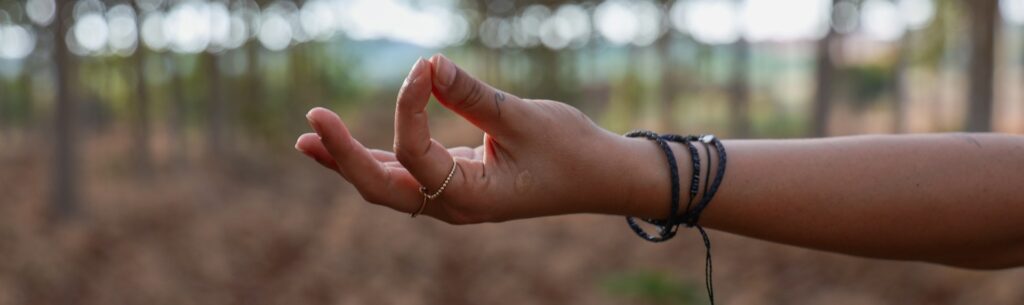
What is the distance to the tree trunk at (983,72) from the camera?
19.4 feet

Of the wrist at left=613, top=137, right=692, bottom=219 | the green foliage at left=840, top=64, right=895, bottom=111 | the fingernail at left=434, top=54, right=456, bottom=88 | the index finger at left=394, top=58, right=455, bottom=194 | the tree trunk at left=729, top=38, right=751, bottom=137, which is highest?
the fingernail at left=434, top=54, right=456, bottom=88

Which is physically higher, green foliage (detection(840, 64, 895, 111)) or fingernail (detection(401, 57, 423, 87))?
fingernail (detection(401, 57, 423, 87))

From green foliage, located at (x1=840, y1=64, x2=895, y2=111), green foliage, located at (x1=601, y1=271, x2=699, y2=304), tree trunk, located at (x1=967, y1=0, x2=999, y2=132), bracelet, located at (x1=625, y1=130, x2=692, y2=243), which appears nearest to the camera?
bracelet, located at (x1=625, y1=130, x2=692, y2=243)

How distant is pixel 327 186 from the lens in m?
13.3

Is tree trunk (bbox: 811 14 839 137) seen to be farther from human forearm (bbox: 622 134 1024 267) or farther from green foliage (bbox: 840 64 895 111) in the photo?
green foliage (bbox: 840 64 895 111)

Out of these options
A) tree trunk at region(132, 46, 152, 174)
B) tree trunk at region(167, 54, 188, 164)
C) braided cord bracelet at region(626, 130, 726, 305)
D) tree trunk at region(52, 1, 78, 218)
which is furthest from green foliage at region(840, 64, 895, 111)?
braided cord bracelet at region(626, 130, 726, 305)

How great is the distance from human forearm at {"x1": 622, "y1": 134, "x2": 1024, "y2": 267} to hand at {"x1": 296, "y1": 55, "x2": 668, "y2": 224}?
0.07 m

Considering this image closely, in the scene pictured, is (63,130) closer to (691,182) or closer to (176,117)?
(176,117)

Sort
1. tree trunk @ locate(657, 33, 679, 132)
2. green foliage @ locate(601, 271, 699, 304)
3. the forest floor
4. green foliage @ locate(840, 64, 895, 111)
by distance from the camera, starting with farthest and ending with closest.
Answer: green foliage @ locate(840, 64, 895, 111) < tree trunk @ locate(657, 33, 679, 132) < the forest floor < green foliage @ locate(601, 271, 699, 304)

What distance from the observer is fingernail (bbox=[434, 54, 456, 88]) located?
1345 mm

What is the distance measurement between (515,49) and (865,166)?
2105 centimetres

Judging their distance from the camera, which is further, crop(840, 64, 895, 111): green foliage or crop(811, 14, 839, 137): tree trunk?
crop(840, 64, 895, 111): green foliage

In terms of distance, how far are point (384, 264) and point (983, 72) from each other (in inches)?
184

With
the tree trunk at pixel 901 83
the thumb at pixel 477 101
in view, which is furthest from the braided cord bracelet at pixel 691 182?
the tree trunk at pixel 901 83
